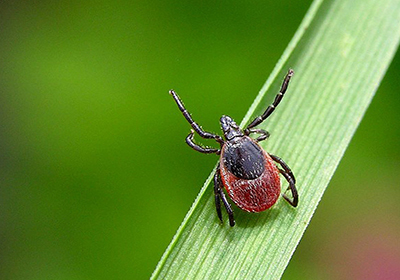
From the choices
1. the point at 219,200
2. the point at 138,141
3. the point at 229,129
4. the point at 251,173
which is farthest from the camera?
the point at 138,141

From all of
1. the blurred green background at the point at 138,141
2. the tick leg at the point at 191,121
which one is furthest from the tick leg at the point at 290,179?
the blurred green background at the point at 138,141

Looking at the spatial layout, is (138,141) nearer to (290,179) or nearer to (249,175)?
(249,175)

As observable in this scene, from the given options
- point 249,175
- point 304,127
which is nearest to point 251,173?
point 249,175

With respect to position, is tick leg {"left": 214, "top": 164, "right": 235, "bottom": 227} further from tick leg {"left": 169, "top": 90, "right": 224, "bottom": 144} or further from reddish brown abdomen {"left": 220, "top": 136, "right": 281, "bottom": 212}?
tick leg {"left": 169, "top": 90, "right": 224, "bottom": 144}

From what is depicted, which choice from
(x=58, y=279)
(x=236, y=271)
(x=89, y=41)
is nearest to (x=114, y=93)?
(x=89, y=41)

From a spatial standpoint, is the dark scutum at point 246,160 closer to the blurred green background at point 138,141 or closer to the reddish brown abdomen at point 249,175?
the reddish brown abdomen at point 249,175

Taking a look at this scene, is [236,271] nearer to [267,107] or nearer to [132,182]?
[267,107]

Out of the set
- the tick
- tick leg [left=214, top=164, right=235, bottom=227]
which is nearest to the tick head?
the tick
